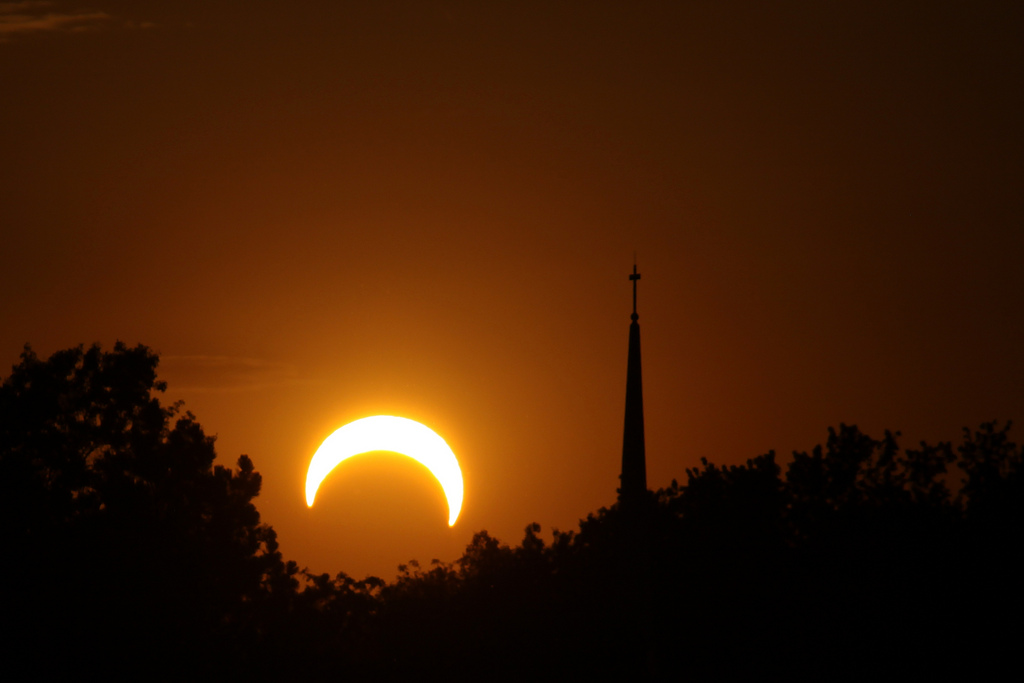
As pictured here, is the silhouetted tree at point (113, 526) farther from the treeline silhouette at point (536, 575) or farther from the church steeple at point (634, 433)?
the church steeple at point (634, 433)

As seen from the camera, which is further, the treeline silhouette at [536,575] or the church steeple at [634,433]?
the church steeple at [634,433]

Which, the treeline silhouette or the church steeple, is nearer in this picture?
the treeline silhouette

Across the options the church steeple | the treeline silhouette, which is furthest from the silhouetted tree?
the church steeple

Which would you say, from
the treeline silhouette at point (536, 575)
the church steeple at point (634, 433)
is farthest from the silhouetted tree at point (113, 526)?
the church steeple at point (634, 433)

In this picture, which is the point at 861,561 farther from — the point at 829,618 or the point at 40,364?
the point at 40,364

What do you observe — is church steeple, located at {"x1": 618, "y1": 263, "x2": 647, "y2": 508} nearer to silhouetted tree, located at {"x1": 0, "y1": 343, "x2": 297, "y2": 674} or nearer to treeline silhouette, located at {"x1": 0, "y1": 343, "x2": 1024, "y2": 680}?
treeline silhouette, located at {"x1": 0, "y1": 343, "x2": 1024, "y2": 680}

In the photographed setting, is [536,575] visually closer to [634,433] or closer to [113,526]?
[634,433]
